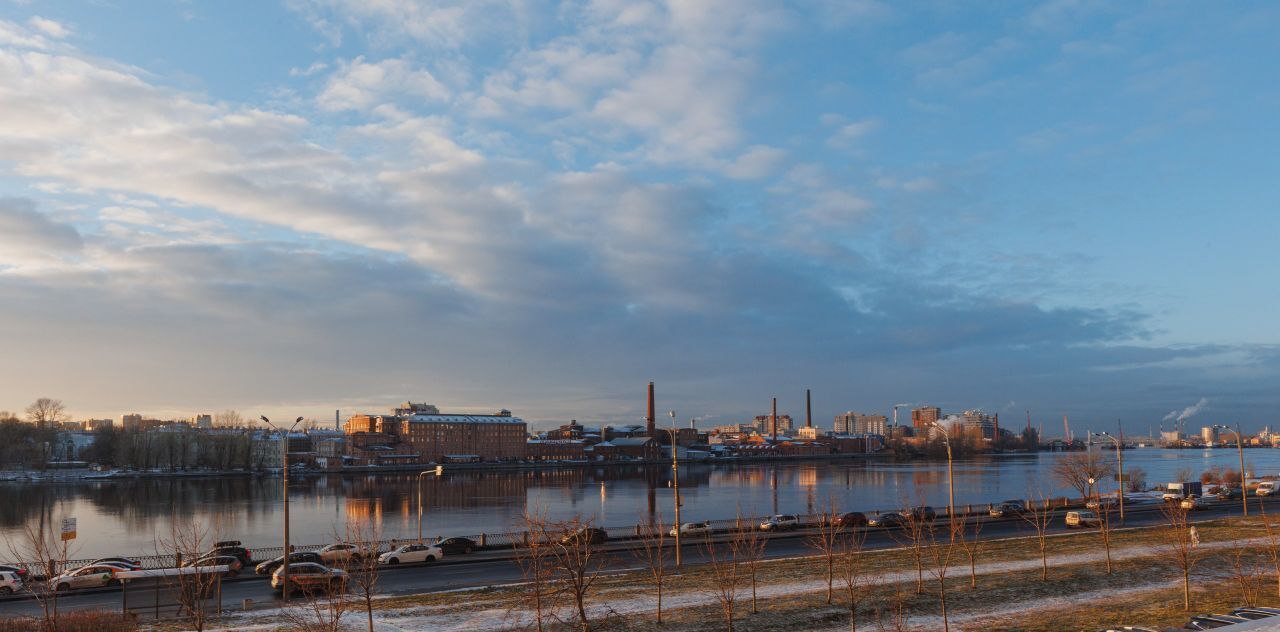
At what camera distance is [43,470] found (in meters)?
168

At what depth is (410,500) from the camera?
112 metres

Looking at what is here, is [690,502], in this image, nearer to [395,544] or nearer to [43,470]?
[395,544]

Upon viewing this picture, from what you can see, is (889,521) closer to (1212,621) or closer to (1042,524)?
(1042,524)

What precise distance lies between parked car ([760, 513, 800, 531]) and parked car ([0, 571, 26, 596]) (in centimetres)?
3964

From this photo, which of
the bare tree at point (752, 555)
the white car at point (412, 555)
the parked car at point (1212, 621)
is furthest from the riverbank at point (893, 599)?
the white car at point (412, 555)

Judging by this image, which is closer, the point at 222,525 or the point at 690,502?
the point at 222,525

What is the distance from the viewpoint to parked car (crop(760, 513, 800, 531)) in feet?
183

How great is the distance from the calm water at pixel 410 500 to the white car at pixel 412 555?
69.6ft

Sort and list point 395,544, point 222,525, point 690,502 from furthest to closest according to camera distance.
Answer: point 690,502, point 222,525, point 395,544

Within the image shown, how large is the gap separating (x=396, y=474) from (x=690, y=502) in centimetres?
10134

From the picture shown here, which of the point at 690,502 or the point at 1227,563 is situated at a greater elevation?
the point at 1227,563

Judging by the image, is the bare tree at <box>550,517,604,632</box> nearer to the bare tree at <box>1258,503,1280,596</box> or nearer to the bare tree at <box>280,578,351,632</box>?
the bare tree at <box>280,578,351,632</box>

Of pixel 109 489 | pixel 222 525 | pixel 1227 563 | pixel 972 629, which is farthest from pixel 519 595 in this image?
pixel 109 489

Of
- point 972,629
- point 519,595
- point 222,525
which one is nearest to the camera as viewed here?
point 972,629
